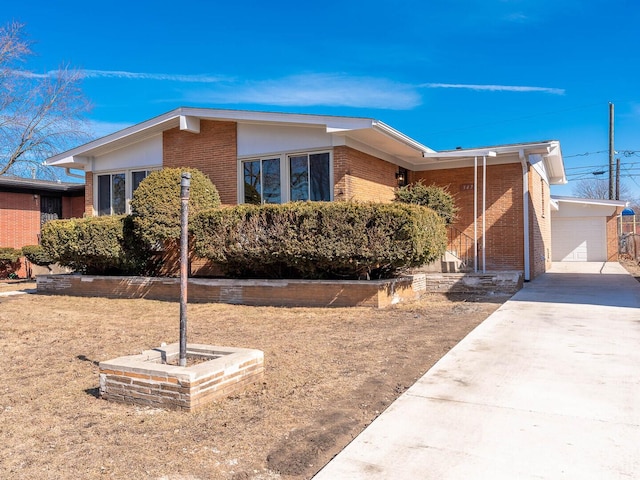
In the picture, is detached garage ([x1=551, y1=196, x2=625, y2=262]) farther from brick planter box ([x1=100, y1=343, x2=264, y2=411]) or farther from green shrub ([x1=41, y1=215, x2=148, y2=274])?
brick planter box ([x1=100, y1=343, x2=264, y2=411])

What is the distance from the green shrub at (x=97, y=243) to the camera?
1231cm

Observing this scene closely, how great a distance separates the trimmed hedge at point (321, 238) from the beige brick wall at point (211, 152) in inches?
90.3

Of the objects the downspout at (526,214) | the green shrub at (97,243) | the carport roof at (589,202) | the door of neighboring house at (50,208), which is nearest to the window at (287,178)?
the green shrub at (97,243)

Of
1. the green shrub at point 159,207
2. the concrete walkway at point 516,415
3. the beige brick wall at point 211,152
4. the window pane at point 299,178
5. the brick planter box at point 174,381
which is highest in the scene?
the beige brick wall at point 211,152

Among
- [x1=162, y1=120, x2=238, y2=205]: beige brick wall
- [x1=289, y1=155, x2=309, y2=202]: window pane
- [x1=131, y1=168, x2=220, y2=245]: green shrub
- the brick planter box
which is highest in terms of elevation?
[x1=162, y1=120, x2=238, y2=205]: beige brick wall

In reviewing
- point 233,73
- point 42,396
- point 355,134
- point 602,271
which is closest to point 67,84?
point 233,73

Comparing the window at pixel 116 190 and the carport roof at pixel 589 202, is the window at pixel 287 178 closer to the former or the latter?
the window at pixel 116 190

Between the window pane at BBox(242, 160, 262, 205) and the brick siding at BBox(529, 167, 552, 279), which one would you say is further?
the brick siding at BBox(529, 167, 552, 279)

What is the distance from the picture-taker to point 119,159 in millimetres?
15172

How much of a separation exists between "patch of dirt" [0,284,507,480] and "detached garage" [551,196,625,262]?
16968 mm

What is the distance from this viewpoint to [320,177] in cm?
1223

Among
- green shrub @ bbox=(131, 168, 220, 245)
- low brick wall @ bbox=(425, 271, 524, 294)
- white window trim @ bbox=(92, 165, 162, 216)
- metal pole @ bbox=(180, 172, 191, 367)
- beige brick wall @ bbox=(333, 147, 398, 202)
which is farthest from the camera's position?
white window trim @ bbox=(92, 165, 162, 216)

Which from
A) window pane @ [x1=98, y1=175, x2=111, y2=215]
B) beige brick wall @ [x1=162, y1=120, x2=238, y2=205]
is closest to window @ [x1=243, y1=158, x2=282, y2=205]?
beige brick wall @ [x1=162, y1=120, x2=238, y2=205]

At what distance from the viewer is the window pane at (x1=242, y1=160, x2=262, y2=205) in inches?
515
